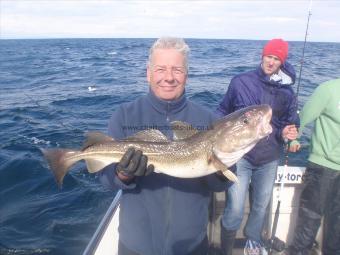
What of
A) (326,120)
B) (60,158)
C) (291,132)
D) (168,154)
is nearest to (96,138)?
(60,158)

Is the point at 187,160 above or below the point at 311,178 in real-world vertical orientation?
above

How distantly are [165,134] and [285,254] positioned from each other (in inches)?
154

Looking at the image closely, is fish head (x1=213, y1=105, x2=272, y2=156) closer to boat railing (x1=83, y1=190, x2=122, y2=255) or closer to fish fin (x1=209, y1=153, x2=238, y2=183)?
fish fin (x1=209, y1=153, x2=238, y2=183)

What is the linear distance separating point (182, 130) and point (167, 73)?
2.16ft

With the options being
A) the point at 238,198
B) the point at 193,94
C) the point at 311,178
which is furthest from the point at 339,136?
the point at 193,94

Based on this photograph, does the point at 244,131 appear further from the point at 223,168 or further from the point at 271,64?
the point at 271,64

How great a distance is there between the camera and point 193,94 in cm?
1995

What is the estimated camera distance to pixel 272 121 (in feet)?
17.5

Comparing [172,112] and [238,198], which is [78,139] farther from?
[172,112]

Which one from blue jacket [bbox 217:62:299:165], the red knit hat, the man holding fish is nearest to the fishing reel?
blue jacket [bbox 217:62:299:165]

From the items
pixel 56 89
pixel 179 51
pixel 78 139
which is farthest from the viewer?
pixel 56 89

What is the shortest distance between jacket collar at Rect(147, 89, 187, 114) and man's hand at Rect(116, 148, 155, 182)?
0.57 meters

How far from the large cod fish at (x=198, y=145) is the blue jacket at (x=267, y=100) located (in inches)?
66.3

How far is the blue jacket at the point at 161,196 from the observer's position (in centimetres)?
350
